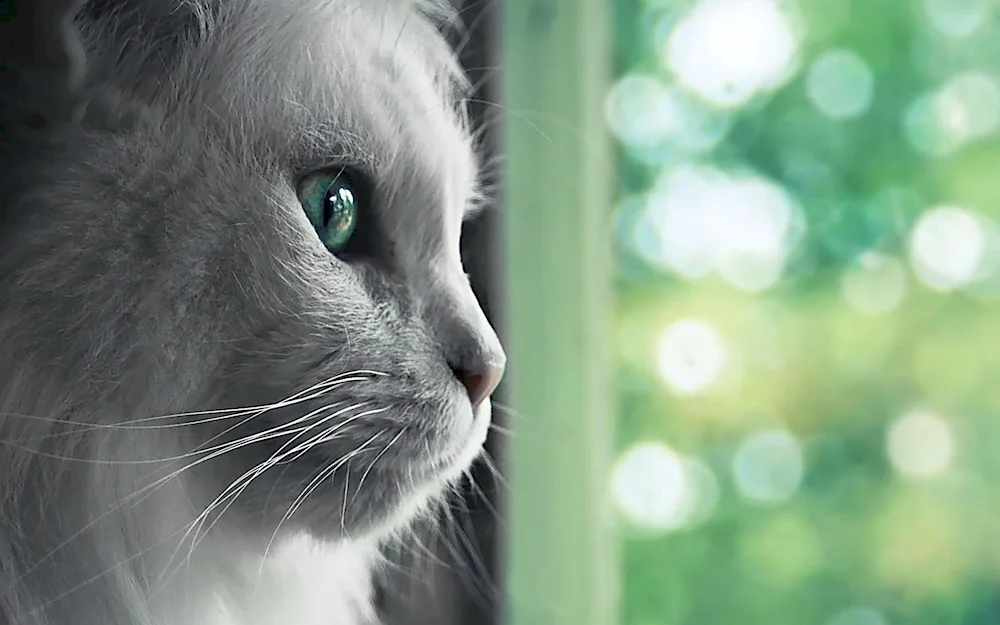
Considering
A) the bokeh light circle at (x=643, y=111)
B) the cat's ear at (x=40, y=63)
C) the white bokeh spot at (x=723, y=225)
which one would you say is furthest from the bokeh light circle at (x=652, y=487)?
the cat's ear at (x=40, y=63)

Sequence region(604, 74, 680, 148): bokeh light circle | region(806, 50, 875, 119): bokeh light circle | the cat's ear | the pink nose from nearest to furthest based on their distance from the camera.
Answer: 1. the cat's ear
2. the pink nose
3. region(604, 74, 680, 148): bokeh light circle
4. region(806, 50, 875, 119): bokeh light circle

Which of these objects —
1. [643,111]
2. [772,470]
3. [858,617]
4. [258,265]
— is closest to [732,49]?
[643,111]

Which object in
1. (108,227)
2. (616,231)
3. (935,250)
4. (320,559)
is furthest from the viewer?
(935,250)

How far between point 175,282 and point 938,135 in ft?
3.22

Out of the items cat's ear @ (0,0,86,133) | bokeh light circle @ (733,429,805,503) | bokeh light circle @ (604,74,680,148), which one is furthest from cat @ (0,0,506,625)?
bokeh light circle @ (733,429,805,503)

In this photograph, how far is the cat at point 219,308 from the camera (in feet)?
1.45

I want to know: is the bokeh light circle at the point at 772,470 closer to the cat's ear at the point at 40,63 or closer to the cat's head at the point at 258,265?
the cat's head at the point at 258,265

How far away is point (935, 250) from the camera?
3.72 ft

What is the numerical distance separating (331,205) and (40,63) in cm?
15

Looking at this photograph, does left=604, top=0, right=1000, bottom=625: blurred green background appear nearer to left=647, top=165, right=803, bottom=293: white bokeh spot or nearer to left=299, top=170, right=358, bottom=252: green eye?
left=647, top=165, right=803, bottom=293: white bokeh spot

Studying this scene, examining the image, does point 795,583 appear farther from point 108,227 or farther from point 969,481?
point 108,227

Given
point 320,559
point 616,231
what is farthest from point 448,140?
point 616,231

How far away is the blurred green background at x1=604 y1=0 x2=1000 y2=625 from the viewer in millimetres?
1088

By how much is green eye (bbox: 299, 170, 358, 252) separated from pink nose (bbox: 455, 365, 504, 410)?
0.35 ft
